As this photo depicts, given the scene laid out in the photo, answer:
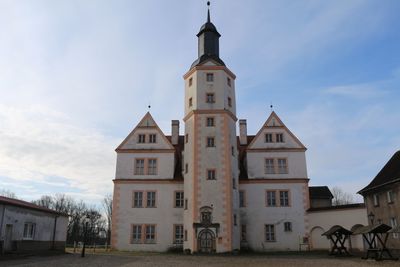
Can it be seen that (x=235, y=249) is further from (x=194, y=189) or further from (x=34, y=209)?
(x=34, y=209)

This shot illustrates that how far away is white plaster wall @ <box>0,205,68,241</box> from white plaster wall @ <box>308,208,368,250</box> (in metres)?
24.3

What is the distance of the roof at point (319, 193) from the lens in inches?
1631

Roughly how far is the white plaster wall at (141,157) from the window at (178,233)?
5009mm

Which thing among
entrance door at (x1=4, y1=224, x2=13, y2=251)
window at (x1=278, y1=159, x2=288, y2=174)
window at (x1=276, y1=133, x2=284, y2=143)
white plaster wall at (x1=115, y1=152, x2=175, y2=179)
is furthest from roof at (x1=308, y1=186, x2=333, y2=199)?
entrance door at (x1=4, y1=224, x2=13, y2=251)

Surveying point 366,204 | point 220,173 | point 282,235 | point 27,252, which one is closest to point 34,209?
point 27,252

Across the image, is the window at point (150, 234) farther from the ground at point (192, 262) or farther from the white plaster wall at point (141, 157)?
the ground at point (192, 262)

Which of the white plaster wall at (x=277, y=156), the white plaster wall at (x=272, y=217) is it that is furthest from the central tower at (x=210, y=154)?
the white plaster wall at (x=277, y=156)

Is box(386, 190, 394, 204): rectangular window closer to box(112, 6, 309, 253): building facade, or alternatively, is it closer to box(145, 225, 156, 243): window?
box(112, 6, 309, 253): building facade

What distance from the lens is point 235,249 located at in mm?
33781

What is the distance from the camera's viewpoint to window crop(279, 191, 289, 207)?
38.1 m

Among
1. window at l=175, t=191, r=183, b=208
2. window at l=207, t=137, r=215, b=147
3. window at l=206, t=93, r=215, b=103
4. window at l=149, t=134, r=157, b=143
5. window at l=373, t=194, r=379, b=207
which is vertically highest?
window at l=206, t=93, r=215, b=103

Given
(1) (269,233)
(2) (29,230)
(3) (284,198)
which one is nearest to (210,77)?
(3) (284,198)

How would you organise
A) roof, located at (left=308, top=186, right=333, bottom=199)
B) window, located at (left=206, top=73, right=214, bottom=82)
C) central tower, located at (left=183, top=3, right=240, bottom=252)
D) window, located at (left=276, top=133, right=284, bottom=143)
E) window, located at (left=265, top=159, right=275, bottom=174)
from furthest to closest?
roof, located at (left=308, top=186, right=333, bottom=199), window, located at (left=276, top=133, right=284, bottom=143), window, located at (left=265, top=159, right=275, bottom=174), window, located at (left=206, top=73, right=214, bottom=82), central tower, located at (left=183, top=3, right=240, bottom=252)

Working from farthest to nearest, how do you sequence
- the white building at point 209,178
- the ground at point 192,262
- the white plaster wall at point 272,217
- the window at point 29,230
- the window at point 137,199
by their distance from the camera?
1. the window at point 137,199
2. the white plaster wall at point 272,217
3. the white building at point 209,178
4. the window at point 29,230
5. the ground at point 192,262
